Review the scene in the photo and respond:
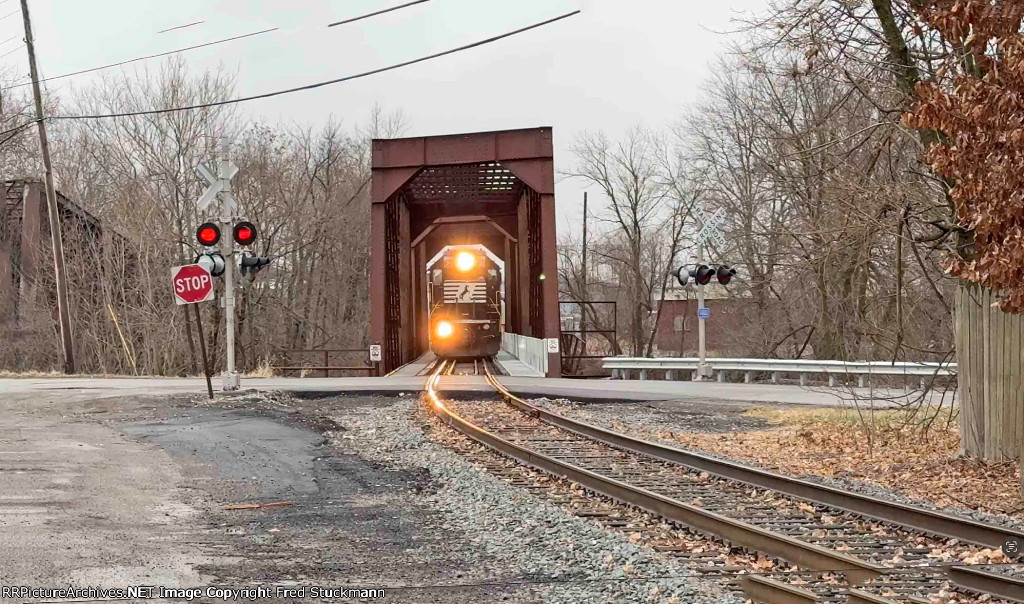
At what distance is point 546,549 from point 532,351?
Result: 27.0 metres

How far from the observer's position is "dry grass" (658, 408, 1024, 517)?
9633 millimetres

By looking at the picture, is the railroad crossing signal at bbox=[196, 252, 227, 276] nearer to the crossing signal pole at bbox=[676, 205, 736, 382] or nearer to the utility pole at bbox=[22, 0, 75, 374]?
the crossing signal pole at bbox=[676, 205, 736, 382]

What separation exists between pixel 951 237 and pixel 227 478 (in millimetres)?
9803

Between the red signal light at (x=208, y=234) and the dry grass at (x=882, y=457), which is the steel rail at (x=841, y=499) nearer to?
the dry grass at (x=882, y=457)

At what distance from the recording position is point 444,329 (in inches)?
1545

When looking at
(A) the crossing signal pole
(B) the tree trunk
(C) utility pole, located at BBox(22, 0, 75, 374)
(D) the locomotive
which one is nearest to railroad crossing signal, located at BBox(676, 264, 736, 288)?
(A) the crossing signal pole

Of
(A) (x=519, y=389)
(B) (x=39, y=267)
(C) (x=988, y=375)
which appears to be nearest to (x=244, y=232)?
(A) (x=519, y=389)

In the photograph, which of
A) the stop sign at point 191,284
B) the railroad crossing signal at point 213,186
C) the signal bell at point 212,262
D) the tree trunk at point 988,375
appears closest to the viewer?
the tree trunk at point 988,375

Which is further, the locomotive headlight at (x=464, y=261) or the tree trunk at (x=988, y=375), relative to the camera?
the locomotive headlight at (x=464, y=261)

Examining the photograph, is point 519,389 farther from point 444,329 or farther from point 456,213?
point 456,213

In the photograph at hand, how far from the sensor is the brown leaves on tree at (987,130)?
817 centimetres

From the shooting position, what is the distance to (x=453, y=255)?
41.3 meters

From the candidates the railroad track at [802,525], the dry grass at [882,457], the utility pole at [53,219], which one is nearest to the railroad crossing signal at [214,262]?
the railroad track at [802,525]

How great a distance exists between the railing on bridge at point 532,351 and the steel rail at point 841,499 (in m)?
16.7
